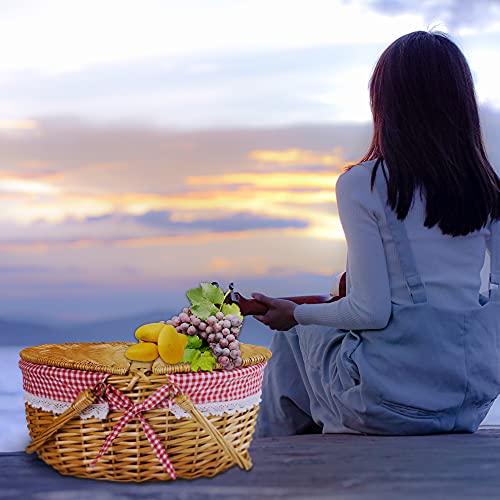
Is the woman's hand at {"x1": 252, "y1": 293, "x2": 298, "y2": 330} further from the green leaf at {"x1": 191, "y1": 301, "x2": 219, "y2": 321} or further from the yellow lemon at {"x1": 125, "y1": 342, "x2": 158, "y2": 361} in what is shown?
the yellow lemon at {"x1": 125, "y1": 342, "x2": 158, "y2": 361}

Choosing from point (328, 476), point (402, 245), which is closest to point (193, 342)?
point (328, 476)

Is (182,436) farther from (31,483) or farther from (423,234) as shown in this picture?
(423,234)

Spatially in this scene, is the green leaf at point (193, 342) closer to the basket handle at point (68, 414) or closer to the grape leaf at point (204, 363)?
the grape leaf at point (204, 363)

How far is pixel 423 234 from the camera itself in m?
2.72

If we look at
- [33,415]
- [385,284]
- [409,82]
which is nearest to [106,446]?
[33,415]

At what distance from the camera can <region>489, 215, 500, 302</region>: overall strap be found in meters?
2.87

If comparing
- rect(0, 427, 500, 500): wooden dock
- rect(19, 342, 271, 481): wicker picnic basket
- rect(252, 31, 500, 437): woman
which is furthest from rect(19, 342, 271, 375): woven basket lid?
rect(252, 31, 500, 437): woman

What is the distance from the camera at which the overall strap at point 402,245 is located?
2707mm

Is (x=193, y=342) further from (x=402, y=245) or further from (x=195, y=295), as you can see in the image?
(x=402, y=245)

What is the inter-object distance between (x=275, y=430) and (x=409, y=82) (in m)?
1.19

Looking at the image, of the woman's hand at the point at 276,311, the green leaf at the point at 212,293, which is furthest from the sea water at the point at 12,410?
the green leaf at the point at 212,293

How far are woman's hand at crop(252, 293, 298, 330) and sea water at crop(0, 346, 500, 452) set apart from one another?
1.92 metres

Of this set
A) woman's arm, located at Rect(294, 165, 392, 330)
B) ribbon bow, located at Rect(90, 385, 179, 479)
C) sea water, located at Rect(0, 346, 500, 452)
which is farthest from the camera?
sea water, located at Rect(0, 346, 500, 452)

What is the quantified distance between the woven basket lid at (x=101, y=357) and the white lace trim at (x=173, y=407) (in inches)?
3.4
